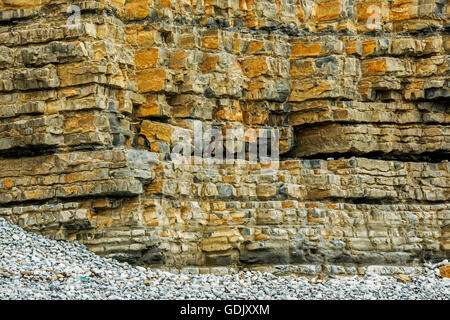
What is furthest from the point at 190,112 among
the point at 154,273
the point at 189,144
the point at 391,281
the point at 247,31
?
the point at 391,281

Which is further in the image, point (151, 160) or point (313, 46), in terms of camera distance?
point (313, 46)

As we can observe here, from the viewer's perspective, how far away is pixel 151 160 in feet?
88.3

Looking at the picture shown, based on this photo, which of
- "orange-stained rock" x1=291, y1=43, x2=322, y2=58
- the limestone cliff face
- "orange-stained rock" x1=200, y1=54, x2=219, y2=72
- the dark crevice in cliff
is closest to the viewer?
the limestone cliff face

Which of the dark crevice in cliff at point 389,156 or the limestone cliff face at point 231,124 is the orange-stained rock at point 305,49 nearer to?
the limestone cliff face at point 231,124

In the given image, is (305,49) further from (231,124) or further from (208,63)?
(231,124)

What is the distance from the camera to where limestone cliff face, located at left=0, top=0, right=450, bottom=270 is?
87.7 ft

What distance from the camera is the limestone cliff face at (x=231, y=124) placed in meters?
26.7

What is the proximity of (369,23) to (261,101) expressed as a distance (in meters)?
3.70

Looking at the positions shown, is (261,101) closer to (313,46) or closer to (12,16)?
(313,46)

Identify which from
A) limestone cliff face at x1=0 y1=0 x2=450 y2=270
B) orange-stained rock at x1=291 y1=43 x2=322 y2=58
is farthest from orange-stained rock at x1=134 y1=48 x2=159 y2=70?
orange-stained rock at x1=291 y1=43 x2=322 y2=58

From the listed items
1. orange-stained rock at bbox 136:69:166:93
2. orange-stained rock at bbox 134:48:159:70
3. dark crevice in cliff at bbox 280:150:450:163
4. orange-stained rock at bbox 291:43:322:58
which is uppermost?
orange-stained rock at bbox 291:43:322:58

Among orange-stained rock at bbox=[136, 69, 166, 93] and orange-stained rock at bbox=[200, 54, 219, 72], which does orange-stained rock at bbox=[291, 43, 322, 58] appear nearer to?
orange-stained rock at bbox=[200, 54, 219, 72]

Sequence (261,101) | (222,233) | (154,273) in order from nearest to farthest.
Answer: (154,273)
(222,233)
(261,101)

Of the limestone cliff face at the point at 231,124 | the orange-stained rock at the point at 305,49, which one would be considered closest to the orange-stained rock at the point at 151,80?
the limestone cliff face at the point at 231,124
